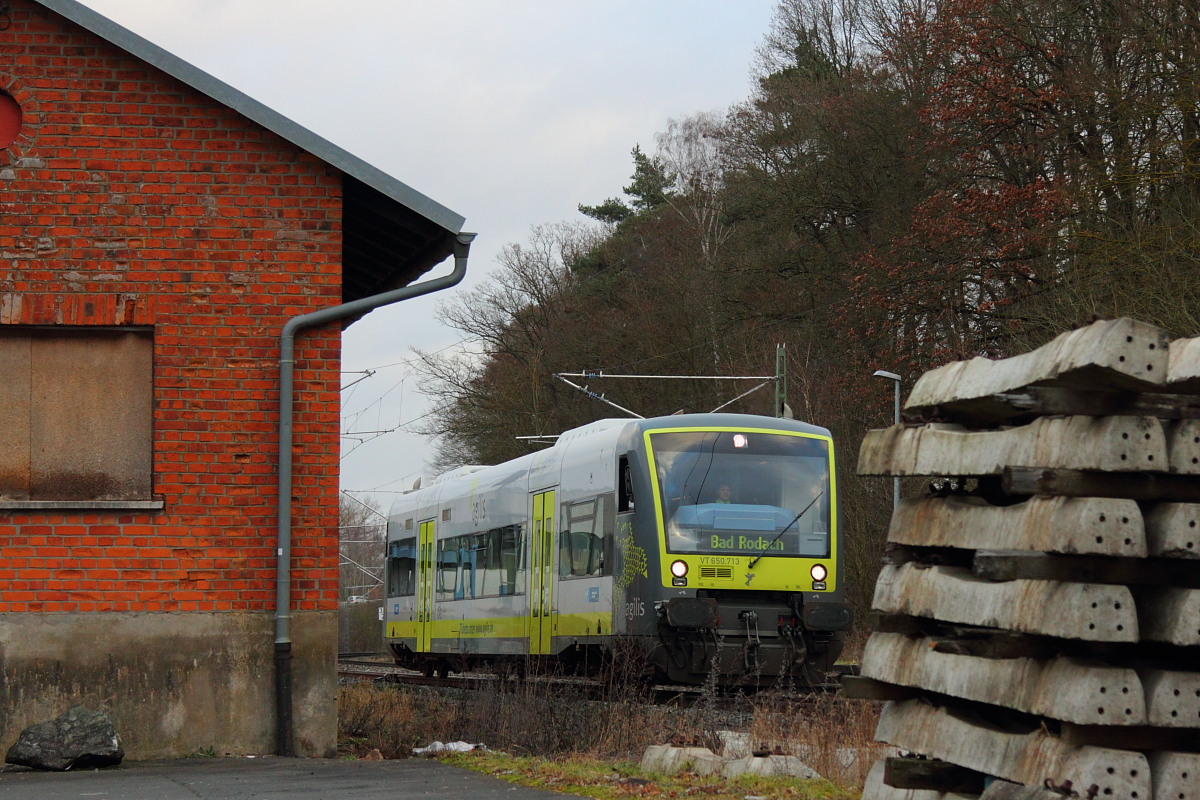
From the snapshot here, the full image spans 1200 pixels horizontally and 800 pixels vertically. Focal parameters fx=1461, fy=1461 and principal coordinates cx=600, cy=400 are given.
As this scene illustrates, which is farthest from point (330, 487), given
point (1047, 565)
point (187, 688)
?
point (1047, 565)

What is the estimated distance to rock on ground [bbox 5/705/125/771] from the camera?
29.5 feet

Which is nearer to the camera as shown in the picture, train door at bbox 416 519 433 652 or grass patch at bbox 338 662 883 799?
grass patch at bbox 338 662 883 799

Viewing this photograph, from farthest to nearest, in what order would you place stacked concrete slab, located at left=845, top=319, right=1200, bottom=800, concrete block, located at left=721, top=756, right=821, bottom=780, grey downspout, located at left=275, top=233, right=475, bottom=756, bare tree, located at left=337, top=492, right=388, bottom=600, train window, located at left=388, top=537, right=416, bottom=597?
bare tree, located at left=337, top=492, right=388, bottom=600 → train window, located at left=388, top=537, right=416, bottom=597 → grey downspout, located at left=275, top=233, right=475, bottom=756 → concrete block, located at left=721, top=756, right=821, bottom=780 → stacked concrete slab, located at left=845, top=319, right=1200, bottom=800

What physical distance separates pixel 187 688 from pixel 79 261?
305 cm

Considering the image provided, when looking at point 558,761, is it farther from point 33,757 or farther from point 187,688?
point 33,757

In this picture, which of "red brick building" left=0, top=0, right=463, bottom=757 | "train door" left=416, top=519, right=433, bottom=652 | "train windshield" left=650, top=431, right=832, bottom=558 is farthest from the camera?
"train door" left=416, top=519, right=433, bottom=652

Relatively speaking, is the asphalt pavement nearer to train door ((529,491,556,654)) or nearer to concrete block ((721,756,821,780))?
concrete block ((721,756,821,780))

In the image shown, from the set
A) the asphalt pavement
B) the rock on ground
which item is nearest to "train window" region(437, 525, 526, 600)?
the asphalt pavement

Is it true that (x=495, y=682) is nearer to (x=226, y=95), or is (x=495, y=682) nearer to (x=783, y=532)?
(x=783, y=532)

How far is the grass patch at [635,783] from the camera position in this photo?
729 centimetres

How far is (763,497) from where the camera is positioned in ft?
52.4

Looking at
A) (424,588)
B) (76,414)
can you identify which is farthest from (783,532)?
(424,588)

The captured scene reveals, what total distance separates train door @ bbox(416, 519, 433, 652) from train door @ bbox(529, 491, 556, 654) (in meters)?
5.93

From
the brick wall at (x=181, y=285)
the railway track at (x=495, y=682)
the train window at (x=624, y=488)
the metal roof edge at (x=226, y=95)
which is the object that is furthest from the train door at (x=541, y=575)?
the metal roof edge at (x=226, y=95)
